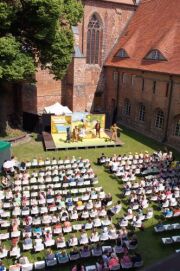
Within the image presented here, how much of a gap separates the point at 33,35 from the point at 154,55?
44.0ft

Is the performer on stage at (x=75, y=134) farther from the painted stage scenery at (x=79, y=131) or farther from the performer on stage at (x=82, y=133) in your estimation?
the performer on stage at (x=82, y=133)

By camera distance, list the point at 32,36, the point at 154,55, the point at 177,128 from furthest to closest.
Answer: the point at 154,55 → the point at 177,128 → the point at 32,36

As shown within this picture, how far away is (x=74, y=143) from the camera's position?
101 ft

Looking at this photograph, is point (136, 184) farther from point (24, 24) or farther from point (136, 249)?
point (24, 24)

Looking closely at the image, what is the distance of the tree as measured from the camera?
24.5 meters

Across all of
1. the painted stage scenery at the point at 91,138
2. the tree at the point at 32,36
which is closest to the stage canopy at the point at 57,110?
the painted stage scenery at the point at 91,138

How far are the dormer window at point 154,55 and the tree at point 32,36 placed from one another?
9401mm

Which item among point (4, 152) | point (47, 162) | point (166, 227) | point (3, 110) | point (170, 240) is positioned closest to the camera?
point (170, 240)

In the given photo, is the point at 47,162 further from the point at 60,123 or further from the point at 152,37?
the point at 152,37

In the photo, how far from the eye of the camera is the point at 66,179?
21.2 meters

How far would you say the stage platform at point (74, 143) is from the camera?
29672mm

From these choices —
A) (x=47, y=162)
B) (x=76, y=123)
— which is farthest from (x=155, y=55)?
(x=47, y=162)

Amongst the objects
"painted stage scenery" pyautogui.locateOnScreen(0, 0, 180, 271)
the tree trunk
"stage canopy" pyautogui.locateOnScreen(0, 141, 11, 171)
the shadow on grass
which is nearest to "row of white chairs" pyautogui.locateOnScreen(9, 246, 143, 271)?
"painted stage scenery" pyautogui.locateOnScreen(0, 0, 180, 271)

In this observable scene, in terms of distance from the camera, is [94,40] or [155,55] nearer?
[155,55]
